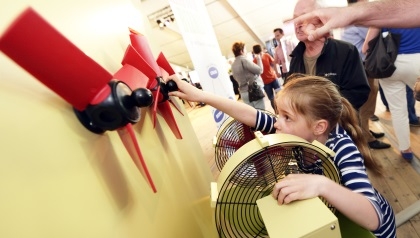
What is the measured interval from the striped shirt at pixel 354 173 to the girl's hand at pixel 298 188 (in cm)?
17

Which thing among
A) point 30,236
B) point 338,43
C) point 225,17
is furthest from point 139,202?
point 225,17

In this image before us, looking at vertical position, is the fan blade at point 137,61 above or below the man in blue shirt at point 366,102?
above

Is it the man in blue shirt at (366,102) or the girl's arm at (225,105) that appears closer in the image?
the girl's arm at (225,105)

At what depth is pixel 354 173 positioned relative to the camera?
69 cm

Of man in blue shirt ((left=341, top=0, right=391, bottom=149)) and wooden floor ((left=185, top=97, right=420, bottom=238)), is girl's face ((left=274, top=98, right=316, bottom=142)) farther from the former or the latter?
man in blue shirt ((left=341, top=0, right=391, bottom=149))

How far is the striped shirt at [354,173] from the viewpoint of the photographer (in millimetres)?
653

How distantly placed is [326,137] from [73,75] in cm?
86

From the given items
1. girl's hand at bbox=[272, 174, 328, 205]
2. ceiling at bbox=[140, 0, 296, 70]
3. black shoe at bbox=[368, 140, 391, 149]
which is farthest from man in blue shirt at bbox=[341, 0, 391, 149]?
ceiling at bbox=[140, 0, 296, 70]

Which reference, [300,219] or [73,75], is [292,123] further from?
[73,75]

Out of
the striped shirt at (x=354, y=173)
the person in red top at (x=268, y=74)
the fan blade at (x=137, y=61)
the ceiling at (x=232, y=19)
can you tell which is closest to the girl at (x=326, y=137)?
the striped shirt at (x=354, y=173)

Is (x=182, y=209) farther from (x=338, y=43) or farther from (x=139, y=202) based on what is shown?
(x=338, y=43)

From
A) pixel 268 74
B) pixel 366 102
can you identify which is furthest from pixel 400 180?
pixel 268 74

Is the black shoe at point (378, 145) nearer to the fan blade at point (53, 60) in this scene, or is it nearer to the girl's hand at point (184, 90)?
the girl's hand at point (184, 90)

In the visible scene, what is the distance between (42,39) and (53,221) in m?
0.24
